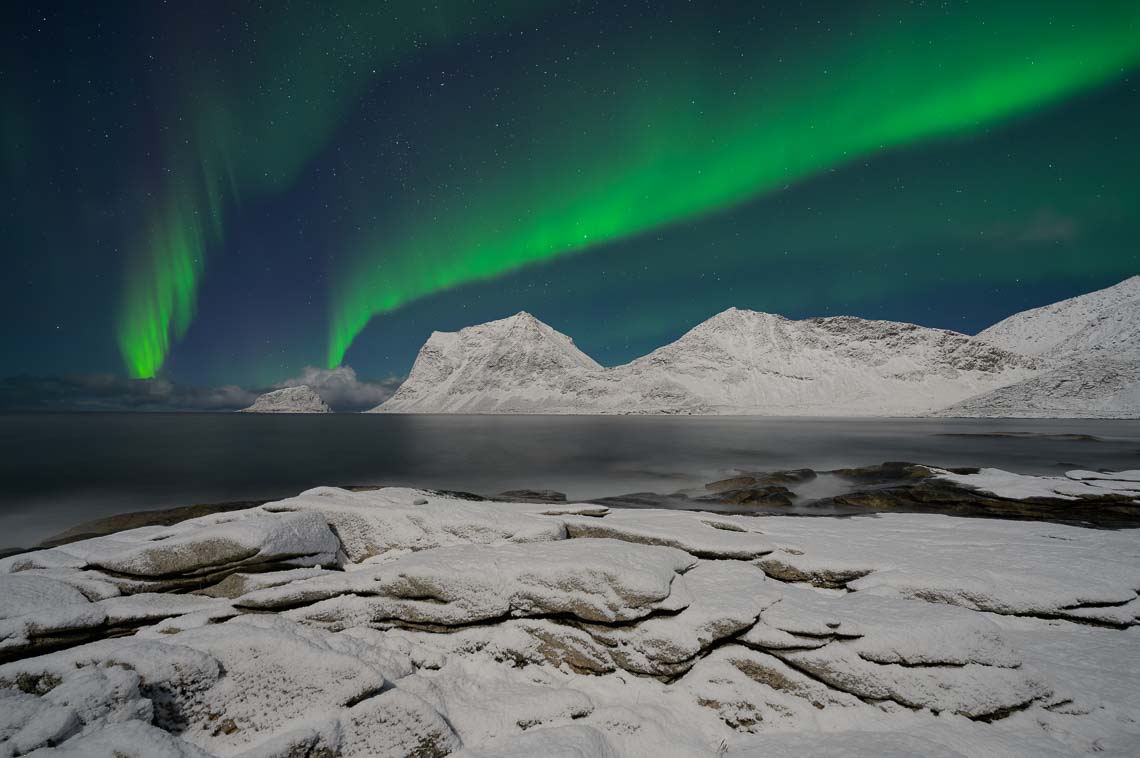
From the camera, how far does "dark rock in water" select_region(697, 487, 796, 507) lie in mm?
22469

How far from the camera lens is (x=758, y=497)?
23.0 metres

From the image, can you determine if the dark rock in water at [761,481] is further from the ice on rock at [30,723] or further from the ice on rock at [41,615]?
the ice on rock at [30,723]

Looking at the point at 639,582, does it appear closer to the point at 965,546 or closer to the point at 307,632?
the point at 307,632

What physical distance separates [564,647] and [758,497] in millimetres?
17965

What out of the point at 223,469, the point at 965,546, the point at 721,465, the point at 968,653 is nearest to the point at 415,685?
the point at 968,653

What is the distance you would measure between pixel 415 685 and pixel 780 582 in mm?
7136

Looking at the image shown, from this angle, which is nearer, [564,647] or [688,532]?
[564,647]

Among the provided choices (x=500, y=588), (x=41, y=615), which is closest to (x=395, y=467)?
(x=41, y=615)

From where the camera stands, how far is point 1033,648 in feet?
24.4

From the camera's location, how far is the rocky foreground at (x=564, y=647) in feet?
19.4

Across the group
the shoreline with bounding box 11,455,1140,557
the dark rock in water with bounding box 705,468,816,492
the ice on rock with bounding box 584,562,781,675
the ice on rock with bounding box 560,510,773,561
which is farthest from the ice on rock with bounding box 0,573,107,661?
the dark rock in water with bounding box 705,468,816,492

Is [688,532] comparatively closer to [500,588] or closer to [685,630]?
[685,630]

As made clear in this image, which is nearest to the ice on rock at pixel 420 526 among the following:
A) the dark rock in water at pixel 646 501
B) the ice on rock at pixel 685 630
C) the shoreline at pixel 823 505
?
the ice on rock at pixel 685 630

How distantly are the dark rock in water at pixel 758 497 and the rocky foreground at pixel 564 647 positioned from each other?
1158cm
